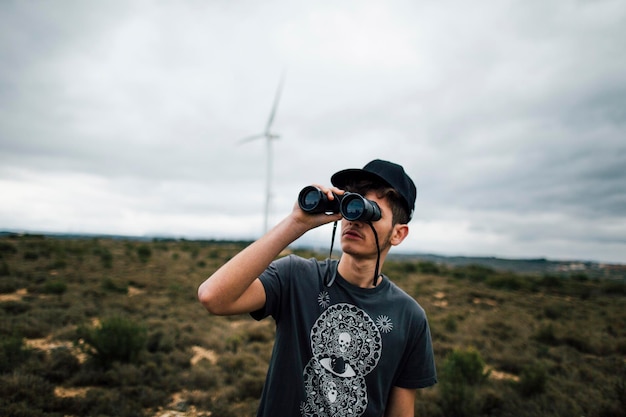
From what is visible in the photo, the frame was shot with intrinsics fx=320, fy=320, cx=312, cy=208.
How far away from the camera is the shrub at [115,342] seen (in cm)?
505

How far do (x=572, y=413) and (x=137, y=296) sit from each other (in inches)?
408

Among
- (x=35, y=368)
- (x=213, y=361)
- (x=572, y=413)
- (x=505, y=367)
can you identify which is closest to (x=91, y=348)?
(x=35, y=368)

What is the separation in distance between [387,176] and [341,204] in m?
0.38

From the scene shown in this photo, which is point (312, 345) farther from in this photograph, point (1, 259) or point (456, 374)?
point (1, 259)

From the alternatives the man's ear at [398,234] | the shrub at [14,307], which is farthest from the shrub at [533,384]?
the shrub at [14,307]

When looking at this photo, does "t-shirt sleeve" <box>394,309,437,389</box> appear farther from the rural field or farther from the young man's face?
the rural field

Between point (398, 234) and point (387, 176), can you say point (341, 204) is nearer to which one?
point (387, 176)

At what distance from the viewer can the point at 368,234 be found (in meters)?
1.66

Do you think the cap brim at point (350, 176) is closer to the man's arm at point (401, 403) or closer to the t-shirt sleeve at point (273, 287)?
the t-shirt sleeve at point (273, 287)

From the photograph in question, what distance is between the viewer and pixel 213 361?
19.1 feet

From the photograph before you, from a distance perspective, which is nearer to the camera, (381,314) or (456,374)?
(381,314)

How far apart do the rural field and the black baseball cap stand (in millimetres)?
3833

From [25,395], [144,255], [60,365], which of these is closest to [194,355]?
[60,365]

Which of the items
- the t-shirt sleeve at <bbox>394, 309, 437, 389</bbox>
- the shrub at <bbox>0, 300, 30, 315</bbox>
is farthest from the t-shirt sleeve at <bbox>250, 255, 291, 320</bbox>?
the shrub at <bbox>0, 300, 30, 315</bbox>
